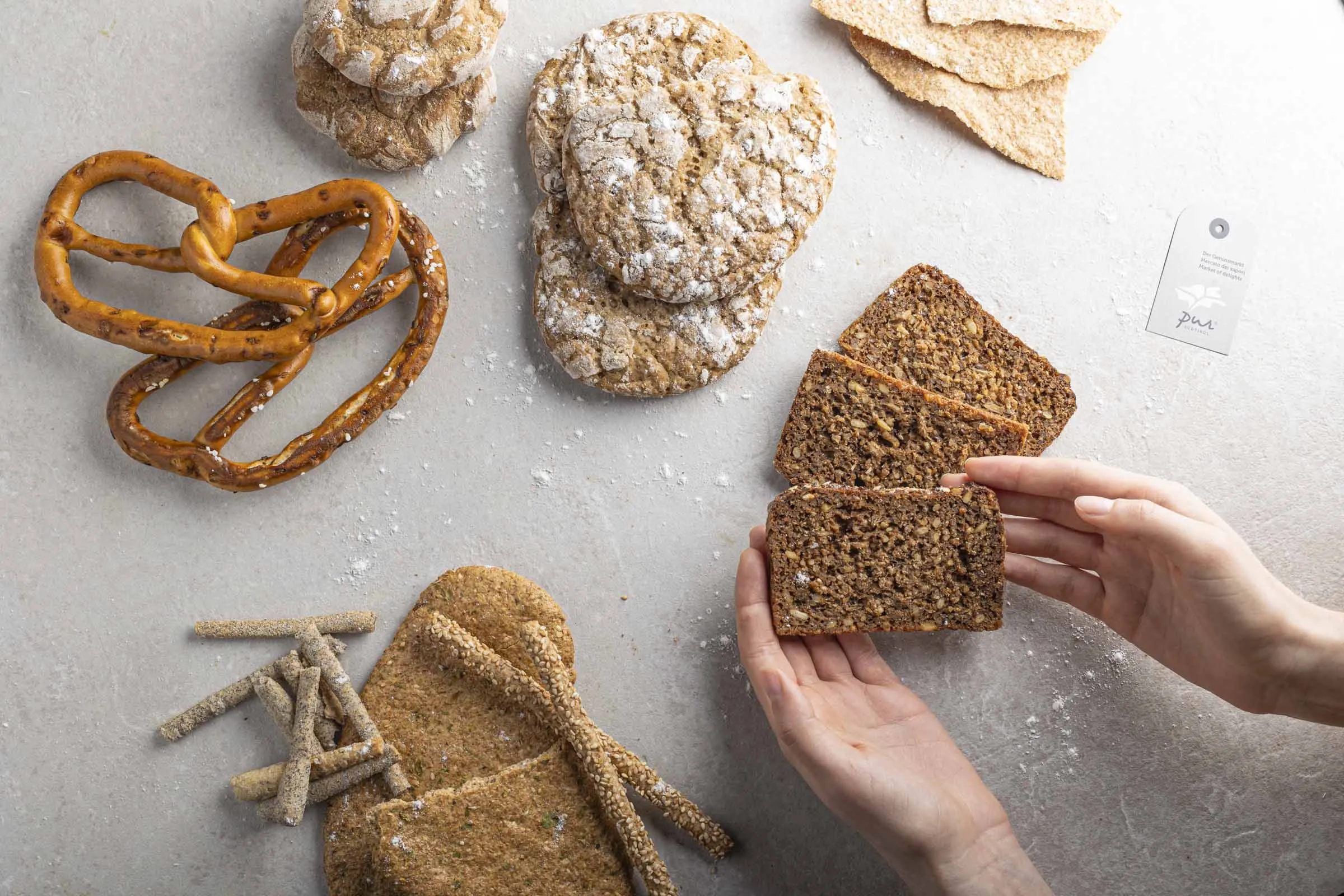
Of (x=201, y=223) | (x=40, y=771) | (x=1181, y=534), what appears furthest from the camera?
(x=40, y=771)

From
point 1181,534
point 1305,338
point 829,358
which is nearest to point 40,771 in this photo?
point 829,358

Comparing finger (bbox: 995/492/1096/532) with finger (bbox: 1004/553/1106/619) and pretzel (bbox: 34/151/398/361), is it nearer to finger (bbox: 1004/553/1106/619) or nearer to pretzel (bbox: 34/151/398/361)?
finger (bbox: 1004/553/1106/619)

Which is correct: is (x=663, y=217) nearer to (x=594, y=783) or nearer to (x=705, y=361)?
(x=705, y=361)

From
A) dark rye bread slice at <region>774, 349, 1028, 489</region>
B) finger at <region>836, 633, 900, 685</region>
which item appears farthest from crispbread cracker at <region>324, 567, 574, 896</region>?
dark rye bread slice at <region>774, 349, 1028, 489</region>

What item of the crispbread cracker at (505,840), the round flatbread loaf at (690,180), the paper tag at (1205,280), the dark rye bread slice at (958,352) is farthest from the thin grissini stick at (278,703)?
the paper tag at (1205,280)

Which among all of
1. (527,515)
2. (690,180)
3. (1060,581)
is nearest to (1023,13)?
(690,180)

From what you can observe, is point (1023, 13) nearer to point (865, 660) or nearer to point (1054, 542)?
point (1054, 542)
